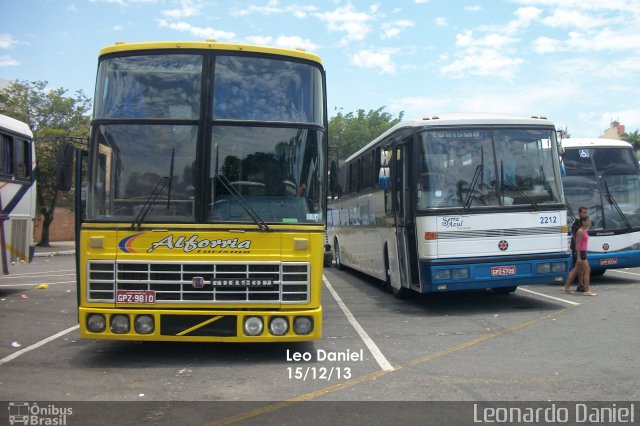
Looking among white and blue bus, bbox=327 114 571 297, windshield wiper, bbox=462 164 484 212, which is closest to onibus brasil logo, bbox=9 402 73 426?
white and blue bus, bbox=327 114 571 297

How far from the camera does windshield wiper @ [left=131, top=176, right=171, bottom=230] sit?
23.2 ft

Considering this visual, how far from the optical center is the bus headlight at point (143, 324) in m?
6.99

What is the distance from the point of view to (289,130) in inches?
291

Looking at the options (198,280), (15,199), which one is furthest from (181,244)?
(15,199)

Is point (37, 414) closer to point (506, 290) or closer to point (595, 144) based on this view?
point (506, 290)

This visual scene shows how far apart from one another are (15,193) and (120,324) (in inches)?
352

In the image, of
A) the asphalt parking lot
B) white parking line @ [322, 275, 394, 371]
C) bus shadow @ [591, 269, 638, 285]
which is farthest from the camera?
bus shadow @ [591, 269, 638, 285]

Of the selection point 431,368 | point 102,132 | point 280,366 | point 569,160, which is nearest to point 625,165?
point 569,160

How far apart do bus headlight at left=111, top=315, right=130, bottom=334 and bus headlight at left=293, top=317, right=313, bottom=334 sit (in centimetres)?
186

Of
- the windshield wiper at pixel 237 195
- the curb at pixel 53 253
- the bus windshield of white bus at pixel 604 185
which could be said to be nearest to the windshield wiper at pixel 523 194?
the bus windshield of white bus at pixel 604 185

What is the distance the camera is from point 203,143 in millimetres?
7242

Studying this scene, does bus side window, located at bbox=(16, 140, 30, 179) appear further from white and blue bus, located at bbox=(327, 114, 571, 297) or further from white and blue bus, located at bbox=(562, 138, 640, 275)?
white and blue bus, located at bbox=(562, 138, 640, 275)

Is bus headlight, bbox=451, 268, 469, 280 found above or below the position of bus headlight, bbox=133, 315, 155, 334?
above

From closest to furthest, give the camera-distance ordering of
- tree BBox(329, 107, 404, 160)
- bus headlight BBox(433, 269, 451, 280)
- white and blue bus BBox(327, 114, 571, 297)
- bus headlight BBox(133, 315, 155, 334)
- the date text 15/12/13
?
1. bus headlight BBox(133, 315, 155, 334)
2. the date text 15/12/13
3. bus headlight BBox(433, 269, 451, 280)
4. white and blue bus BBox(327, 114, 571, 297)
5. tree BBox(329, 107, 404, 160)
